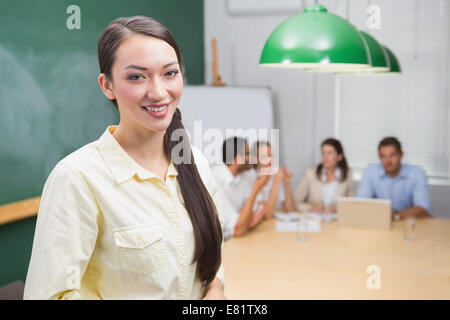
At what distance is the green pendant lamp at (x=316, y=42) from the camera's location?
178cm

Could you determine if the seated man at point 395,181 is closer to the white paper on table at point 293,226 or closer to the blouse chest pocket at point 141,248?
the white paper on table at point 293,226

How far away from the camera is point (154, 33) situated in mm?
859

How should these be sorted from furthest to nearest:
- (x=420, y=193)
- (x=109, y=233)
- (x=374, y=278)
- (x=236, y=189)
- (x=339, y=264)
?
1. (x=420, y=193)
2. (x=236, y=189)
3. (x=339, y=264)
4. (x=374, y=278)
5. (x=109, y=233)

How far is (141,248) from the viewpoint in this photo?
873 millimetres

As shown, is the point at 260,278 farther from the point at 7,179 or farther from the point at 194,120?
the point at 194,120

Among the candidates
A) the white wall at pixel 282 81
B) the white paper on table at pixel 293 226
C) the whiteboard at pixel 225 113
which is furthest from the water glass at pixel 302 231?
the white wall at pixel 282 81

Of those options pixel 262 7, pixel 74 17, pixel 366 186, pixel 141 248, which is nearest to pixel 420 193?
pixel 366 186

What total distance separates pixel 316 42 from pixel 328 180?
219 centimetres

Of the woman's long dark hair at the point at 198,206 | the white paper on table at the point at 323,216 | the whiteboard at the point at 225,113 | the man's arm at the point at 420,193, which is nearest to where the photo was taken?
the woman's long dark hair at the point at 198,206

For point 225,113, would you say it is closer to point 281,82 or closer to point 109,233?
point 281,82

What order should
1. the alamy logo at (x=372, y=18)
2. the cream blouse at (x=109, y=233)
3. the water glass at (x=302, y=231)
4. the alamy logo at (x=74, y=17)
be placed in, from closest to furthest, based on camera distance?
the cream blouse at (x=109, y=233) < the alamy logo at (x=372, y=18) < the alamy logo at (x=74, y=17) < the water glass at (x=302, y=231)

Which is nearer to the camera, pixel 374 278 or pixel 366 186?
pixel 374 278

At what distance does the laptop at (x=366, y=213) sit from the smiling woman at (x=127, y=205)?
207 cm

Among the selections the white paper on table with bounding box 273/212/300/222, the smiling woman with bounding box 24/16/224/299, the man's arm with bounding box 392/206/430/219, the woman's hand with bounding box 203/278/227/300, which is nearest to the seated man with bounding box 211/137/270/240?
the white paper on table with bounding box 273/212/300/222
